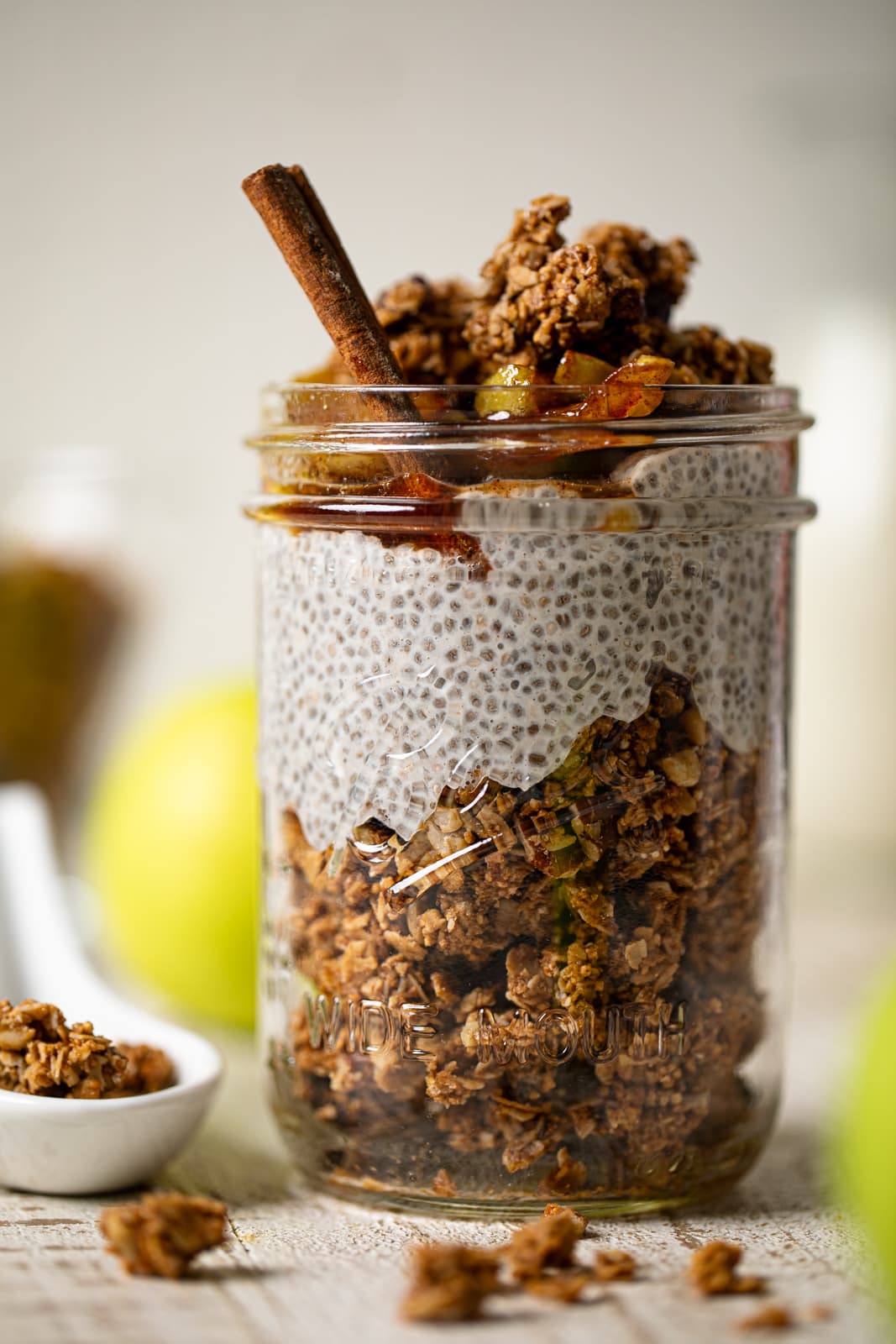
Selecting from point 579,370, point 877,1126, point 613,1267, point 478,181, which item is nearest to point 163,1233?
point 613,1267

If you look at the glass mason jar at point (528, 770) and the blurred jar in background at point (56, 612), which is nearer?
the glass mason jar at point (528, 770)

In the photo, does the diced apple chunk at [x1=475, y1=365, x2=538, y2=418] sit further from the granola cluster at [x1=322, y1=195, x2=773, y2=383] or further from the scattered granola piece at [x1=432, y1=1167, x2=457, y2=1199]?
the scattered granola piece at [x1=432, y1=1167, x2=457, y2=1199]

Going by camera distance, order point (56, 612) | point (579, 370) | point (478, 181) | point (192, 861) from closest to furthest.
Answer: point (579, 370)
point (192, 861)
point (56, 612)
point (478, 181)

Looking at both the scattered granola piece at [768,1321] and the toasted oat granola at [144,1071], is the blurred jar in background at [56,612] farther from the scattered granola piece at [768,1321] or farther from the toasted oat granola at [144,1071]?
the scattered granola piece at [768,1321]

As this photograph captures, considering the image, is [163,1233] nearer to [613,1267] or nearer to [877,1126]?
[613,1267]

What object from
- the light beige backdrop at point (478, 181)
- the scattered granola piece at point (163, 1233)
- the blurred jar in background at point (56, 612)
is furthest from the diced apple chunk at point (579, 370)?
the light beige backdrop at point (478, 181)

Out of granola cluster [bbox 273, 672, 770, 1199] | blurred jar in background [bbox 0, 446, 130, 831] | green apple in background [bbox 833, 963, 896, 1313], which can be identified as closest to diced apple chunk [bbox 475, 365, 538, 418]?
granola cluster [bbox 273, 672, 770, 1199]

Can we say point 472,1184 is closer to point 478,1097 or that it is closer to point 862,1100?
point 478,1097
